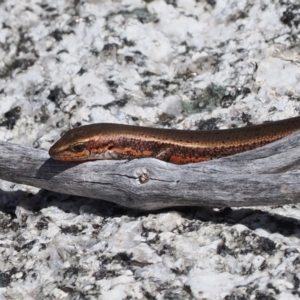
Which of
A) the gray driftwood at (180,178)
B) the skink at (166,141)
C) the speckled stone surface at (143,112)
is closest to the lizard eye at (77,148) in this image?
the skink at (166,141)

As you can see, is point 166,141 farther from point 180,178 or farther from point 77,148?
point 180,178

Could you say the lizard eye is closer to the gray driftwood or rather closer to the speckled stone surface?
the gray driftwood

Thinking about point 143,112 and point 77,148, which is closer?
point 77,148

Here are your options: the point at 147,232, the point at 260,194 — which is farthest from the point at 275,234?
the point at 147,232

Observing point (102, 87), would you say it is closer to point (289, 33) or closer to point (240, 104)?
point (240, 104)

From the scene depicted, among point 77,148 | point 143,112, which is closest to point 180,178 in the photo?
point 77,148

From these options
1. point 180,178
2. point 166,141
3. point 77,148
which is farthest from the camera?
point 166,141
